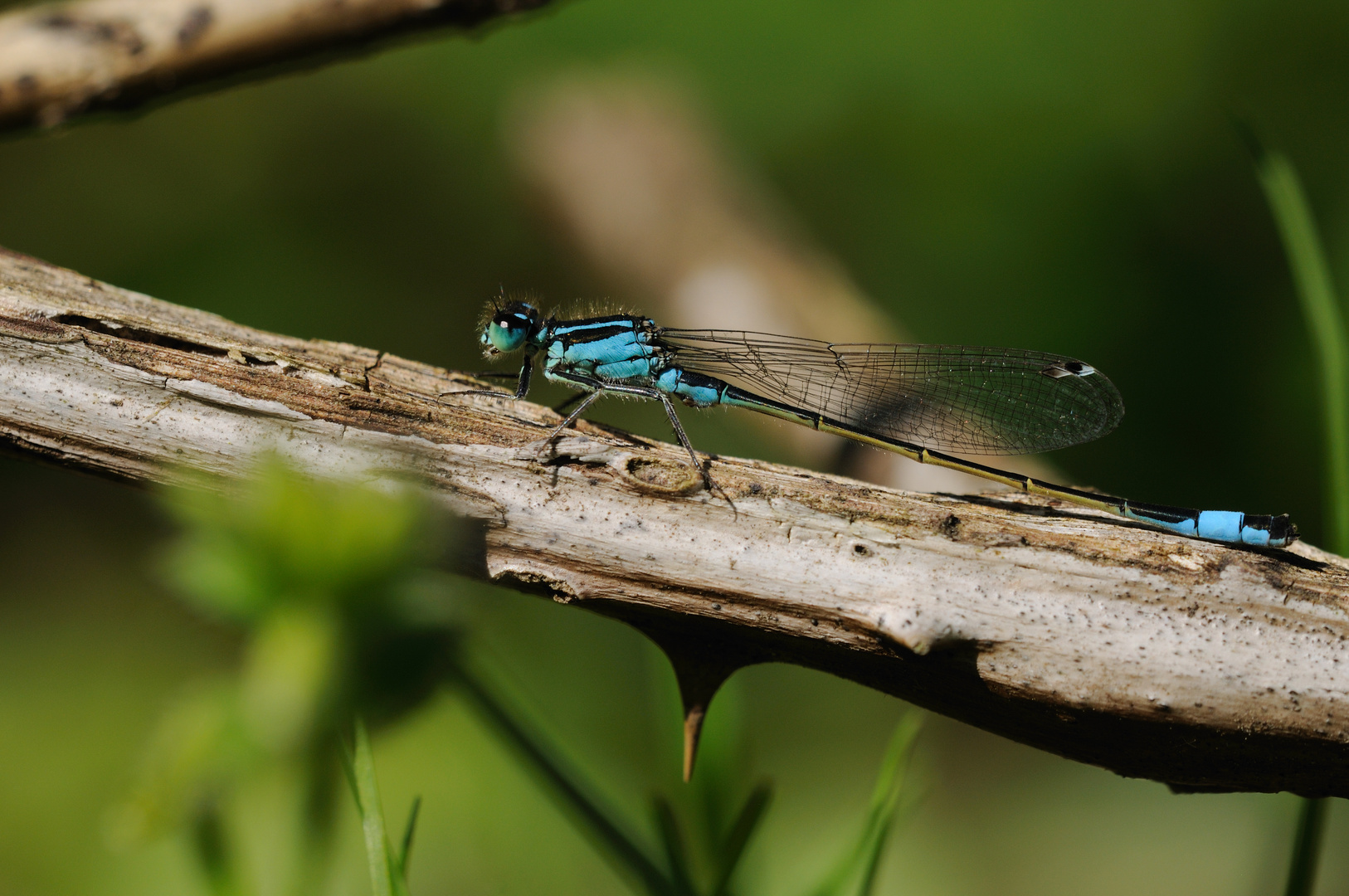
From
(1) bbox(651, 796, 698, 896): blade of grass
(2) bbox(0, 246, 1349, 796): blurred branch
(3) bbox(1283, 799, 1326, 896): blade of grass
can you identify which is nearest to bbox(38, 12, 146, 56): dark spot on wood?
(2) bbox(0, 246, 1349, 796): blurred branch

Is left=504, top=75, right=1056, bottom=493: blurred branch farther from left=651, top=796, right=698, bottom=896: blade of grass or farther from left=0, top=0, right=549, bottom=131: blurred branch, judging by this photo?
left=651, top=796, right=698, bottom=896: blade of grass

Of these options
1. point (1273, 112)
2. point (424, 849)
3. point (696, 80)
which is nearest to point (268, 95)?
point (696, 80)

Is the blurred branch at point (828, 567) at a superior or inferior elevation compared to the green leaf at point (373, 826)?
superior

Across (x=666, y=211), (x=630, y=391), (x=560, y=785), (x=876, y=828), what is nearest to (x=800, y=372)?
(x=630, y=391)

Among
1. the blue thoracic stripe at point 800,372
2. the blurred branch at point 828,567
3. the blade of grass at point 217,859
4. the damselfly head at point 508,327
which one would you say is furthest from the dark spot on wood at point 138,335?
the damselfly head at point 508,327

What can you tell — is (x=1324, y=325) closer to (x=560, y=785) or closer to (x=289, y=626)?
(x=560, y=785)

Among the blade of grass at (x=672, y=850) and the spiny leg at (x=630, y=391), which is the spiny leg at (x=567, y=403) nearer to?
the spiny leg at (x=630, y=391)

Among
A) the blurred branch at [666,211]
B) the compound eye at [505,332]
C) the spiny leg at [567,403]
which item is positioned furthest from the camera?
the blurred branch at [666,211]
